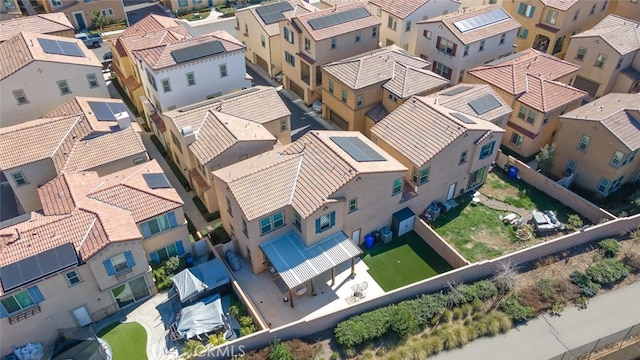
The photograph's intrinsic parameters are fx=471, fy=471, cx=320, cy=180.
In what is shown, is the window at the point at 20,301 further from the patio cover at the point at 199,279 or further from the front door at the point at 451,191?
the front door at the point at 451,191

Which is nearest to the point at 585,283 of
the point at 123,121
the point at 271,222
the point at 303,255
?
the point at 303,255

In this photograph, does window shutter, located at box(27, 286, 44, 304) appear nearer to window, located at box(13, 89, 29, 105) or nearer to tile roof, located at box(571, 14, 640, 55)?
window, located at box(13, 89, 29, 105)

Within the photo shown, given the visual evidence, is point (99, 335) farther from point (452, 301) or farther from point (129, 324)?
point (452, 301)

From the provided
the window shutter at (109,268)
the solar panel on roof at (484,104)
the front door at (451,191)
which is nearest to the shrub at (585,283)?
A: the front door at (451,191)

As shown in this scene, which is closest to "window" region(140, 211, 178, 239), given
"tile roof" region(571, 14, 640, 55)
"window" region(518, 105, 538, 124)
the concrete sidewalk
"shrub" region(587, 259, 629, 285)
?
the concrete sidewalk

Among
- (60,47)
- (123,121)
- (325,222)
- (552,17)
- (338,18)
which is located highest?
(60,47)

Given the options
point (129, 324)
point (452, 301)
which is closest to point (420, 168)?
point (452, 301)

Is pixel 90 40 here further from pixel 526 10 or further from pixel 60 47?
pixel 526 10
